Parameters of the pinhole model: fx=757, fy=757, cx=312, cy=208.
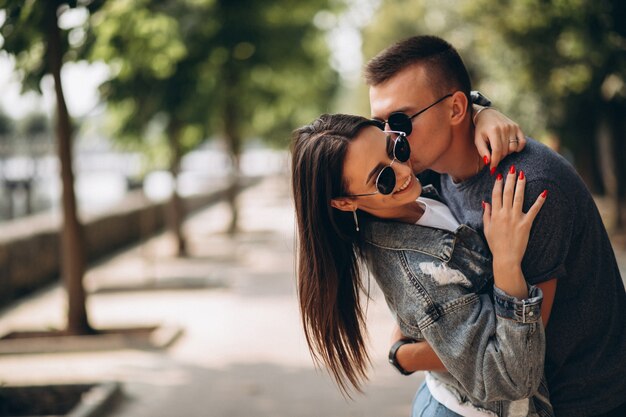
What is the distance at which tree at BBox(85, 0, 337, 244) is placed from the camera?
402 inches

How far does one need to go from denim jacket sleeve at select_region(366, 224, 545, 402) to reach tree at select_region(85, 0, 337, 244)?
763 cm

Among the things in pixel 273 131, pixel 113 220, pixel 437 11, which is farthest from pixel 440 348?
pixel 273 131

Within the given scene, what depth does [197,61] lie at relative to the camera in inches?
557

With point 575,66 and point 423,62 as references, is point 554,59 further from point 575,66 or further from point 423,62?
point 423,62

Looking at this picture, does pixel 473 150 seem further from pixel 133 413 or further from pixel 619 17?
pixel 619 17

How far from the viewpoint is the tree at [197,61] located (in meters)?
10.2

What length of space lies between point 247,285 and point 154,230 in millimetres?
9134

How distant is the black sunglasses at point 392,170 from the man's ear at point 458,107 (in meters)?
0.27

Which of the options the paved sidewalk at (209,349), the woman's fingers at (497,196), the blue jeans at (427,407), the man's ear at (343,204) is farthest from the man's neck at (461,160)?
the paved sidewalk at (209,349)

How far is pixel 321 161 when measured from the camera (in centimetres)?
215

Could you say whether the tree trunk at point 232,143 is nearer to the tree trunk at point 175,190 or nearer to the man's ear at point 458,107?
the tree trunk at point 175,190

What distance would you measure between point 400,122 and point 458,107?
261mm

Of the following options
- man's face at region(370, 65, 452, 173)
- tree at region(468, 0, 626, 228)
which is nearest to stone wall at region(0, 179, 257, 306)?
tree at region(468, 0, 626, 228)

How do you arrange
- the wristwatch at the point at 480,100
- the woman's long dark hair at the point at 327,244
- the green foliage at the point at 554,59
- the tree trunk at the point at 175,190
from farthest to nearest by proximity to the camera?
the tree trunk at the point at 175,190 < the green foliage at the point at 554,59 < the wristwatch at the point at 480,100 < the woman's long dark hair at the point at 327,244
